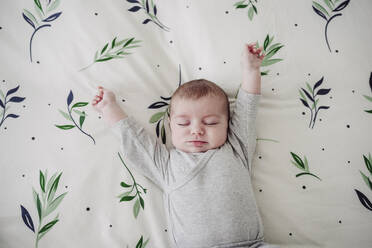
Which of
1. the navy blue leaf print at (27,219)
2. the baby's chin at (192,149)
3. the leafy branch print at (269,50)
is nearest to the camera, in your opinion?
the navy blue leaf print at (27,219)

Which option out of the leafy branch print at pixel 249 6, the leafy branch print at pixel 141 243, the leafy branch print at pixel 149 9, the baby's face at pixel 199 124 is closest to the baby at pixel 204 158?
the baby's face at pixel 199 124

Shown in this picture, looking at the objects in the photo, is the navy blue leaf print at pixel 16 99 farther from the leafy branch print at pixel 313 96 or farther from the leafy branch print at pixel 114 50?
the leafy branch print at pixel 313 96

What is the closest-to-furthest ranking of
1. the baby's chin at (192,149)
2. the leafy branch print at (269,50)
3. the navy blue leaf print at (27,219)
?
1. the navy blue leaf print at (27,219)
2. the baby's chin at (192,149)
3. the leafy branch print at (269,50)

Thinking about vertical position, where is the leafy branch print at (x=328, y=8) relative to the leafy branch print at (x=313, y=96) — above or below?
above

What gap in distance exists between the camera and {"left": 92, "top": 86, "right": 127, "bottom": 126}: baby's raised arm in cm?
101

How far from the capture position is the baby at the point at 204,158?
0.90 metres

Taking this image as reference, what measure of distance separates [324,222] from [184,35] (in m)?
0.99

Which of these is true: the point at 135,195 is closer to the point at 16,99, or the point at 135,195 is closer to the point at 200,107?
the point at 200,107

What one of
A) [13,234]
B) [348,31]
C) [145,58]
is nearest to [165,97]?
[145,58]

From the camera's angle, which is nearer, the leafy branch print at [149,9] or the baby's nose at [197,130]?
the baby's nose at [197,130]

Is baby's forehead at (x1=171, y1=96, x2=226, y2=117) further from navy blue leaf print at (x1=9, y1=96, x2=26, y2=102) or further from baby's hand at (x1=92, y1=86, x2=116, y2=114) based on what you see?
navy blue leaf print at (x1=9, y1=96, x2=26, y2=102)

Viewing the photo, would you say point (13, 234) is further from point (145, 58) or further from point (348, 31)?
point (348, 31)

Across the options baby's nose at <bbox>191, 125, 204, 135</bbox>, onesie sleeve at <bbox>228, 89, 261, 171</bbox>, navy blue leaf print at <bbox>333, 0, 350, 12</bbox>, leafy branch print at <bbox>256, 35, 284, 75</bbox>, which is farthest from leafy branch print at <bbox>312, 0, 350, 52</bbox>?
baby's nose at <bbox>191, 125, 204, 135</bbox>

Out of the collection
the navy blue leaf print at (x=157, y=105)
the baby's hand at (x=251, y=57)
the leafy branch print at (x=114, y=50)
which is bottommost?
the navy blue leaf print at (x=157, y=105)
